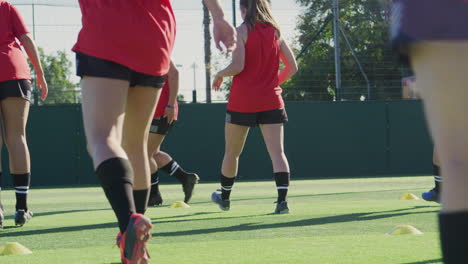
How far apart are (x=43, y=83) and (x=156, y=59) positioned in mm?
3649

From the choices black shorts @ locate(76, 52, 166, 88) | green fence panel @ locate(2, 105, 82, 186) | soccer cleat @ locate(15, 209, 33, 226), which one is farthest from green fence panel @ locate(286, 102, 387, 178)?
black shorts @ locate(76, 52, 166, 88)

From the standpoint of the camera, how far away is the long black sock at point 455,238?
2.14 metres

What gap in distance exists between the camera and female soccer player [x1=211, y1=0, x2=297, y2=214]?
24.6 ft

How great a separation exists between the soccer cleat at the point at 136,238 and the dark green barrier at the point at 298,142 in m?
13.7

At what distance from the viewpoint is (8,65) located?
652 centimetres

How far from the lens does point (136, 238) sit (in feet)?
10.1

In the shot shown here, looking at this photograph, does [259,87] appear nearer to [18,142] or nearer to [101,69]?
[18,142]

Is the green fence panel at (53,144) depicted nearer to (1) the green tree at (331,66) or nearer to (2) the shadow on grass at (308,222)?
(1) the green tree at (331,66)

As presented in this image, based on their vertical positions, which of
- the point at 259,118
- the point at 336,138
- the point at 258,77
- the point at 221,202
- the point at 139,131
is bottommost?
the point at 336,138

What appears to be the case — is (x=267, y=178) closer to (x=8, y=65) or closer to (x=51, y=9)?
(x=51, y=9)

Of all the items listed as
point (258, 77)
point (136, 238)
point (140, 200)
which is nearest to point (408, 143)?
point (258, 77)

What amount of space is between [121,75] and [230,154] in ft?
14.5

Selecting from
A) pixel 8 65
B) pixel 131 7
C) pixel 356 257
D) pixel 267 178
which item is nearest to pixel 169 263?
pixel 356 257

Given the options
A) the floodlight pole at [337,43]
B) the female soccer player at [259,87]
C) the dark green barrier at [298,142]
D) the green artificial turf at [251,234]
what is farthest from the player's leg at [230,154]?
the floodlight pole at [337,43]
